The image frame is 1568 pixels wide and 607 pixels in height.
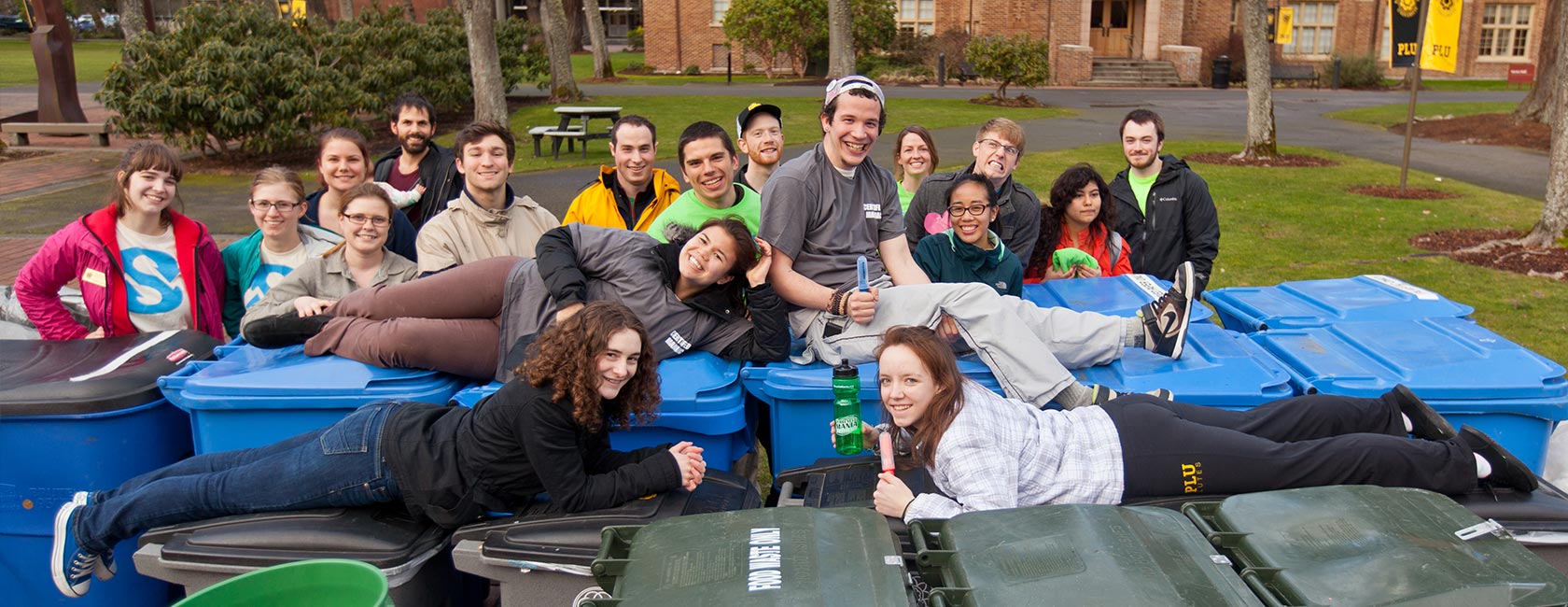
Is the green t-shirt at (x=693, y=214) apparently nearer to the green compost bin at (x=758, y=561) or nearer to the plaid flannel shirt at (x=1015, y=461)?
the plaid flannel shirt at (x=1015, y=461)

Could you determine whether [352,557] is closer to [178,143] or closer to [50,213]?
[50,213]

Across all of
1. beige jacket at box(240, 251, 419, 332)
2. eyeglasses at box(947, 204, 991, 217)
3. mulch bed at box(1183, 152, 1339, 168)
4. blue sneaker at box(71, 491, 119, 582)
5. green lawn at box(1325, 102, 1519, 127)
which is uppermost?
eyeglasses at box(947, 204, 991, 217)

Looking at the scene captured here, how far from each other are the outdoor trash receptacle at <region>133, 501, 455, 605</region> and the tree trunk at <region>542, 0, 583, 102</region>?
18978mm

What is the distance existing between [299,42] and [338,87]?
3.72ft

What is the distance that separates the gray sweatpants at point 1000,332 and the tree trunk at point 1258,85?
1208cm

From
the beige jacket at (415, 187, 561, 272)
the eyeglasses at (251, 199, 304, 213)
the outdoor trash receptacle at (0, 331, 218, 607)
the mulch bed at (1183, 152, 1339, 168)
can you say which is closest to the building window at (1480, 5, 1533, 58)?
the mulch bed at (1183, 152, 1339, 168)

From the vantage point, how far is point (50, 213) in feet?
35.0

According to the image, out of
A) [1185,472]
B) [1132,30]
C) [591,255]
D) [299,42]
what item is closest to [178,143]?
[299,42]

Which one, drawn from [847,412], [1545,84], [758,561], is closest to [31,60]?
[847,412]

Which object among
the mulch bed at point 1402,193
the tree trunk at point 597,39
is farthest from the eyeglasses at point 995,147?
the tree trunk at point 597,39

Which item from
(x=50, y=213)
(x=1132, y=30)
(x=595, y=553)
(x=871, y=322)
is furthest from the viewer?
(x=1132, y=30)

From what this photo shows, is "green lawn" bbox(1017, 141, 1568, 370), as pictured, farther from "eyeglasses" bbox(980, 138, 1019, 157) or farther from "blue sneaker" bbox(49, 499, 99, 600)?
"blue sneaker" bbox(49, 499, 99, 600)

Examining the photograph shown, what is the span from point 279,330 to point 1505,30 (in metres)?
41.3

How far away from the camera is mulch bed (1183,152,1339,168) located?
48.4 ft
